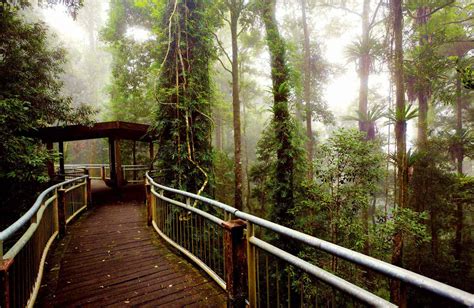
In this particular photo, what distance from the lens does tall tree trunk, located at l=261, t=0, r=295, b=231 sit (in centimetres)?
908

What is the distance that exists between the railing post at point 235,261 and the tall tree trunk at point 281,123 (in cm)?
655

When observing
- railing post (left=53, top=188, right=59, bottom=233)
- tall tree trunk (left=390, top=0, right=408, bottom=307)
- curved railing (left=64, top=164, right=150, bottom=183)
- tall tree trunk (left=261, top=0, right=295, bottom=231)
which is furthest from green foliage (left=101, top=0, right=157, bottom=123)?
tall tree trunk (left=390, top=0, right=408, bottom=307)

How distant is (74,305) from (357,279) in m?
6.67

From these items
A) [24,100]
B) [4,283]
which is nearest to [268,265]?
[4,283]

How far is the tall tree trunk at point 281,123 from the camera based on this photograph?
908 centimetres

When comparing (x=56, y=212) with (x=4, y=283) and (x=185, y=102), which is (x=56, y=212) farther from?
(x=185, y=102)

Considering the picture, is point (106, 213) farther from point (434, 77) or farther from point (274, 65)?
point (434, 77)

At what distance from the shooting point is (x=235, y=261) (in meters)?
2.66

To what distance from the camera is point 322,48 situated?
1662 centimetres

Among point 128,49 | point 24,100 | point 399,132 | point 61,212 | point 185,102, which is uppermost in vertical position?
point 128,49

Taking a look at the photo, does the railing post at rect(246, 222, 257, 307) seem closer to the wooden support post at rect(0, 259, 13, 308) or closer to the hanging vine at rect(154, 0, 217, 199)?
the wooden support post at rect(0, 259, 13, 308)

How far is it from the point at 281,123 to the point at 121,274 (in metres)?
7.08

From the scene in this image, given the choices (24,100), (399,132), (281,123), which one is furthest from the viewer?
(281,123)

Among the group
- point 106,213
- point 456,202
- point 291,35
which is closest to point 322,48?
point 291,35
